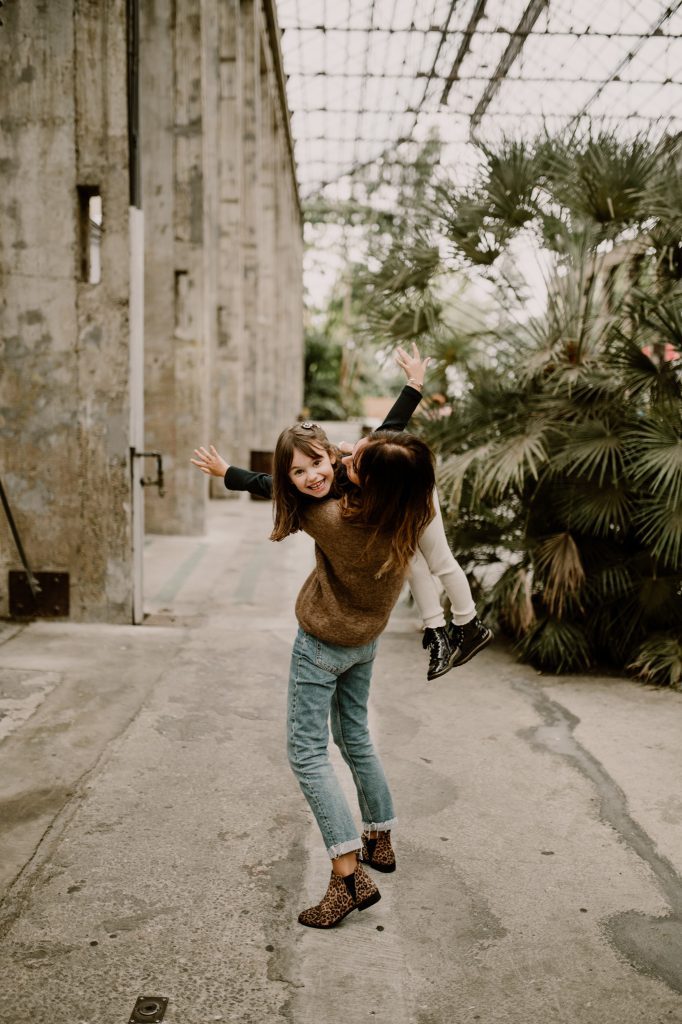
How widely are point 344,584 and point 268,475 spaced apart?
16.6 inches

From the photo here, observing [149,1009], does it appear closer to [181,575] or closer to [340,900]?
[340,900]

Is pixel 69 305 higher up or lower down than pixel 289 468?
higher up

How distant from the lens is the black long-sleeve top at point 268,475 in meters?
2.67

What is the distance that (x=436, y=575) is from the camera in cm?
272

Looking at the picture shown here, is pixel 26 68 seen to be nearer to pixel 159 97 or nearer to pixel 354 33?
pixel 159 97

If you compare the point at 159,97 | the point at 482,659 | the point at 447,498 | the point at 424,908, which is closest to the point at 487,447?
the point at 447,498

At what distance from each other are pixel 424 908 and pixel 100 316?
14.6 feet

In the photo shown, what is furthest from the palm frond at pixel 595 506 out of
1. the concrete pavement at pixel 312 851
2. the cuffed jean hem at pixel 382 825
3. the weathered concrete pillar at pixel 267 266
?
the weathered concrete pillar at pixel 267 266

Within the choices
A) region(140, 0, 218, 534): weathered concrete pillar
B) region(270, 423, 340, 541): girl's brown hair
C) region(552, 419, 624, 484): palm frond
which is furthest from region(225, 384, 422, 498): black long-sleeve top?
region(140, 0, 218, 534): weathered concrete pillar

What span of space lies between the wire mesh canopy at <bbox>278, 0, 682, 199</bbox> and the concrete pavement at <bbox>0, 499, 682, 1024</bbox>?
13.2 m

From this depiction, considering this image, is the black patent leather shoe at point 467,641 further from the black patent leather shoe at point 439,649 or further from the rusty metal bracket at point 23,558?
the rusty metal bracket at point 23,558

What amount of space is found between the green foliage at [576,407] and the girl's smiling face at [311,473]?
264 cm

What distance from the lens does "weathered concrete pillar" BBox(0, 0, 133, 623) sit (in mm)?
5793

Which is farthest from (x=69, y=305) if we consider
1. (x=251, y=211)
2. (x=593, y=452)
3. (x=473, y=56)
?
(x=473, y=56)
